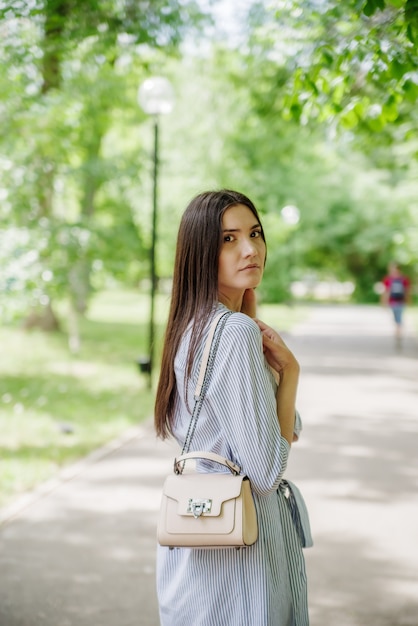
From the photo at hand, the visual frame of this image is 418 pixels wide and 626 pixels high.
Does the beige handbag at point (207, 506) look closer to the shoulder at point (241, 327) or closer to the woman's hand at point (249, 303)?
the shoulder at point (241, 327)

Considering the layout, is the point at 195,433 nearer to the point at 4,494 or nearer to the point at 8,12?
the point at 8,12

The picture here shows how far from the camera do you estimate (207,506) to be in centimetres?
223

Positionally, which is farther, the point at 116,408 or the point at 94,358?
the point at 94,358

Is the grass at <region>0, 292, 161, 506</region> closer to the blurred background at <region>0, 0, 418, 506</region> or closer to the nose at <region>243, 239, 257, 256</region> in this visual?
the blurred background at <region>0, 0, 418, 506</region>

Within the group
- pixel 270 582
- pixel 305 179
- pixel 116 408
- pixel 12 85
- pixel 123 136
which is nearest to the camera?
pixel 270 582

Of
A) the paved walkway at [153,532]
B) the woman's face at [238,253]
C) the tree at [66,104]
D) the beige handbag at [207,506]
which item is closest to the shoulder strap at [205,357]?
the beige handbag at [207,506]

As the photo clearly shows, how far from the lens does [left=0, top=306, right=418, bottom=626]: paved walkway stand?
453 centimetres

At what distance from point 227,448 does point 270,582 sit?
1.29 ft

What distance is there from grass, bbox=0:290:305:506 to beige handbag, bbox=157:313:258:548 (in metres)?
0.80

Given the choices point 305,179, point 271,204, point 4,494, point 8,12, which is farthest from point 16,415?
point 305,179

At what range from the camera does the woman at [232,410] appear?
2213 millimetres

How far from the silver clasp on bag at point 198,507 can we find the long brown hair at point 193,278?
33 centimetres

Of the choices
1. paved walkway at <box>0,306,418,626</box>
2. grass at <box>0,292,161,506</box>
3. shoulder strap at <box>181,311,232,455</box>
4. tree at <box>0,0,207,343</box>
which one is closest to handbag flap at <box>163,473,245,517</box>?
shoulder strap at <box>181,311,232,455</box>

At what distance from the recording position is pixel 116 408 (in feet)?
36.1
